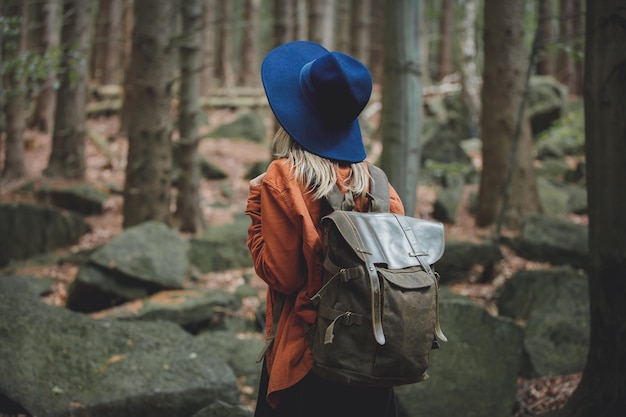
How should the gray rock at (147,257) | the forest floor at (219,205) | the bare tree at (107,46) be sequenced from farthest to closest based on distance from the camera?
the bare tree at (107,46)
the gray rock at (147,257)
the forest floor at (219,205)

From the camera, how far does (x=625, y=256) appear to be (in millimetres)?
3695

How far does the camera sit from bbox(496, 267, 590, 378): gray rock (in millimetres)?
5609

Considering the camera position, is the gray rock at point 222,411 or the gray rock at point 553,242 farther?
the gray rock at point 553,242

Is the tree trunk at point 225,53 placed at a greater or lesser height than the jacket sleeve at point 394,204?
greater

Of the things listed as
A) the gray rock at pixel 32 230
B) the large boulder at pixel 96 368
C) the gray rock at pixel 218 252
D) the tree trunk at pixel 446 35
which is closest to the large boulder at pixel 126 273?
the gray rock at pixel 218 252

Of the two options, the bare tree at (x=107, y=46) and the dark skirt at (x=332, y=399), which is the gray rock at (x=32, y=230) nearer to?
the dark skirt at (x=332, y=399)

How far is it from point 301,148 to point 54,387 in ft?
8.82

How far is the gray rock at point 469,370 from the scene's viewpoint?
477 cm

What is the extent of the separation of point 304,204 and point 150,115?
296 inches

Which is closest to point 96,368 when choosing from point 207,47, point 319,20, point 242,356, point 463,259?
point 242,356

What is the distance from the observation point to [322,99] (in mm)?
2594

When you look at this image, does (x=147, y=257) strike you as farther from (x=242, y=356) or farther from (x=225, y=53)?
(x=225, y=53)

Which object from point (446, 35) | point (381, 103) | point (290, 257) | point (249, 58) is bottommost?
point (290, 257)

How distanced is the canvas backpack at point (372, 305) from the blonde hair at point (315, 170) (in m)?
0.16
